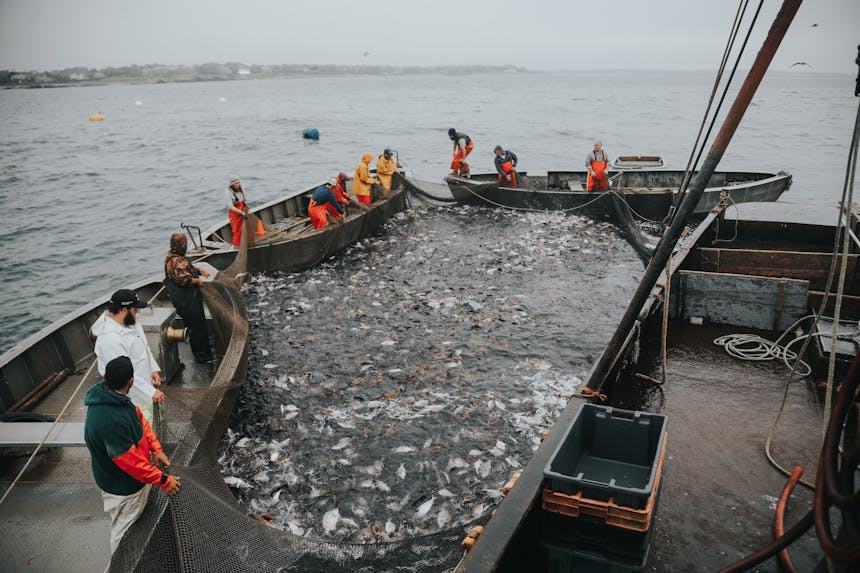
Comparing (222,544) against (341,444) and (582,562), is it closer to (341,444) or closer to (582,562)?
(582,562)

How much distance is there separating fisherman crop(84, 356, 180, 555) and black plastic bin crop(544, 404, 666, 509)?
360 centimetres

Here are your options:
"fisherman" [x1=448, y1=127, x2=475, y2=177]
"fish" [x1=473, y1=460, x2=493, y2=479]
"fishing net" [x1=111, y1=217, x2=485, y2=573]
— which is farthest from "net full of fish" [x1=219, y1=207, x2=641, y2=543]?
"fisherman" [x1=448, y1=127, x2=475, y2=177]

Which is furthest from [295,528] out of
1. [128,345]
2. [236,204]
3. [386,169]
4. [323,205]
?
[386,169]

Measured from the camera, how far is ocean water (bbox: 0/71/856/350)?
23.6 metres

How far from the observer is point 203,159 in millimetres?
50188

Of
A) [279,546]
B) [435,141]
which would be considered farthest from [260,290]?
[435,141]

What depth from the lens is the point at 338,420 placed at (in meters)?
8.88

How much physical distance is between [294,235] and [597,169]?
1101cm

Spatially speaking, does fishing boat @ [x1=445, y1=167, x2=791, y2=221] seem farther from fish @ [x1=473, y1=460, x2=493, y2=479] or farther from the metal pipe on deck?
the metal pipe on deck

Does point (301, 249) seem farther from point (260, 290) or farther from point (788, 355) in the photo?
point (788, 355)

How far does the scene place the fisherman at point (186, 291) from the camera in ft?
29.5

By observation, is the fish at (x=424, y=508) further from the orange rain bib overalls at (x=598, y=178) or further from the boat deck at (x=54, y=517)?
the orange rain bib overalls at (x=598, y=178)

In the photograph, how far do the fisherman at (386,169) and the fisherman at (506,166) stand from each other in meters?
4.07

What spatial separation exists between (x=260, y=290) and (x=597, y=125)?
7114 cm
